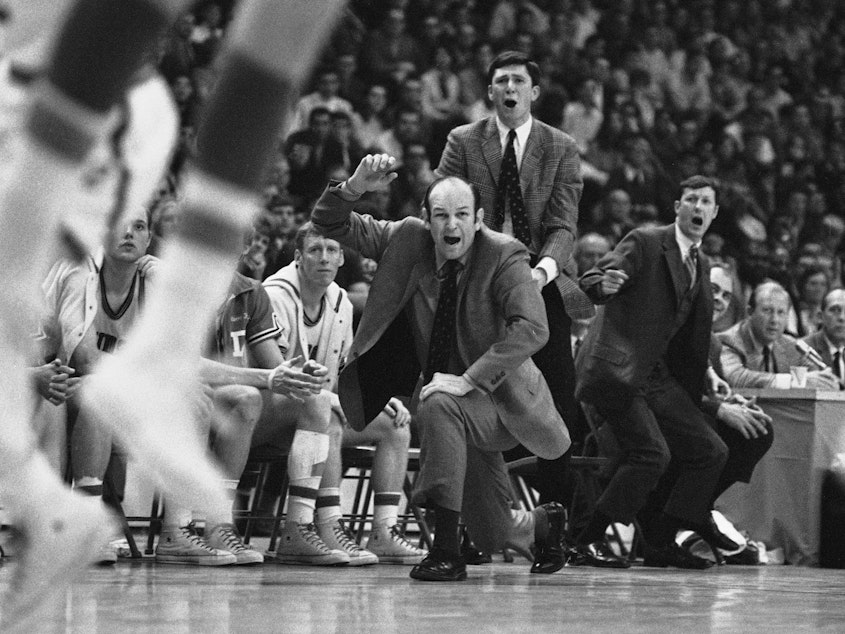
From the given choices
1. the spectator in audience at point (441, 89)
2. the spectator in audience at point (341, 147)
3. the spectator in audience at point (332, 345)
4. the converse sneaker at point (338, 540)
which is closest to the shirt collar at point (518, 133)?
the spectator in audience at point (332, 345)

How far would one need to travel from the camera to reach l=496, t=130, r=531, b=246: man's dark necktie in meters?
4.96

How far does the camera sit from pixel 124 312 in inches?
191

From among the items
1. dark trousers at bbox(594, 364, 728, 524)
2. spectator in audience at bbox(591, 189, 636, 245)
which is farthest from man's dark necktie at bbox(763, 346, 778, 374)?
spectator in audience at bbox(591, 189, 636, 245)

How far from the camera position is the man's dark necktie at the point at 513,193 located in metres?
4.96

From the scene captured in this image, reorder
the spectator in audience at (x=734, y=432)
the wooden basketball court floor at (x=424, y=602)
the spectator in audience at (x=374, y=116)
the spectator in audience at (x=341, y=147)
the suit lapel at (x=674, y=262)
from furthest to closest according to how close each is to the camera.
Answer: the spectator in audience at (x=374, y=116), the spectator in audience at (x=341, y=147), the spectator in audience at (x=734, y=432), the suit lapel at (x=674, y=262), the wooden basketball court floor at (x=424, y=602)

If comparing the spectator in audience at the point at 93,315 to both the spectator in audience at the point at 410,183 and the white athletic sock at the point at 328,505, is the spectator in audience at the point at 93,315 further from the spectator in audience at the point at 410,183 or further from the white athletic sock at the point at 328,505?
the spectator in audience at the point at 410,183

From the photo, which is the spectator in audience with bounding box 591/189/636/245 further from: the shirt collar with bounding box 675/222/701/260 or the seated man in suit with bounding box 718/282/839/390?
the shirt collar with bounding box 675/222/701/260

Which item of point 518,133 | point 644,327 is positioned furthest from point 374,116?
point 518,133

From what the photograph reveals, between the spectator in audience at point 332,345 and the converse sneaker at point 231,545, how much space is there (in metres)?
0.52

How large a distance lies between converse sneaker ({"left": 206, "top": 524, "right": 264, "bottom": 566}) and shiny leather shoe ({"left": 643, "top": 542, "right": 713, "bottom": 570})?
64.3 inches

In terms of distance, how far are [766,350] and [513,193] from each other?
240cm

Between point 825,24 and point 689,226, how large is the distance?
8.47 m

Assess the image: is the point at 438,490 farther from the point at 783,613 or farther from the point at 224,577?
the point at 783,613

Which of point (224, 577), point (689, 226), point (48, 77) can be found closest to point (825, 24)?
point (689, 226)
